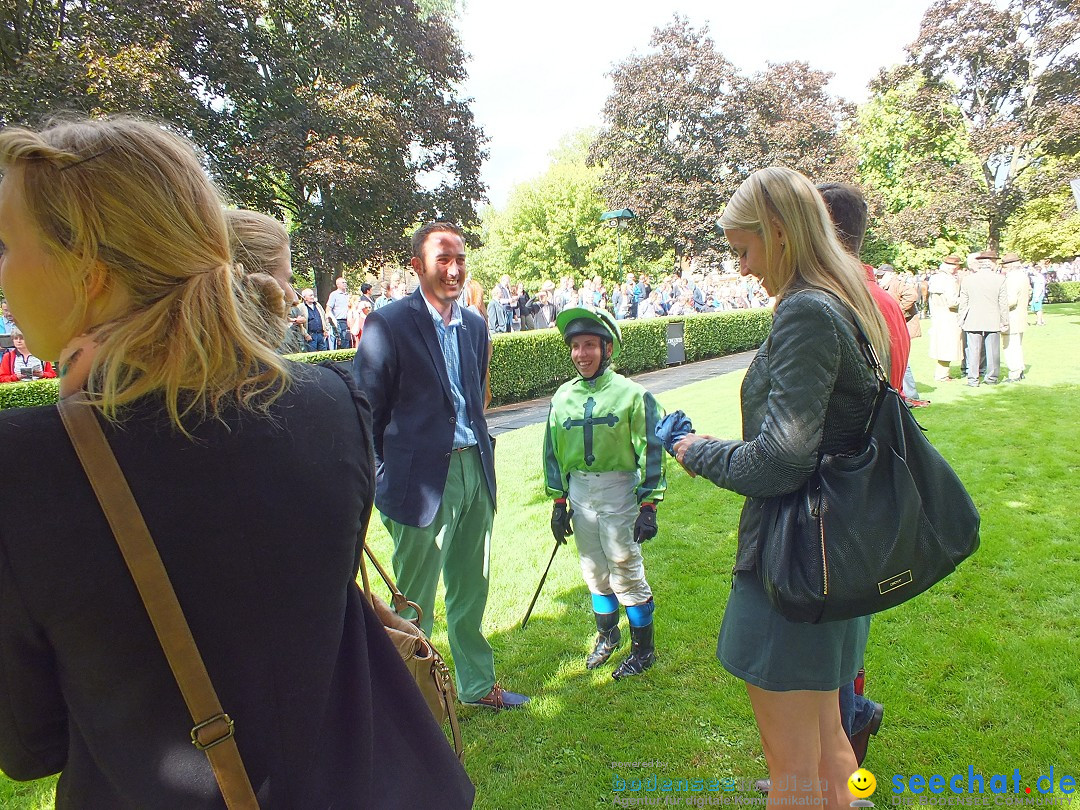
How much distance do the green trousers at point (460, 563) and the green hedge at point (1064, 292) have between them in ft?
141

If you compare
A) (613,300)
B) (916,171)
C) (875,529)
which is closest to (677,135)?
(916,171)

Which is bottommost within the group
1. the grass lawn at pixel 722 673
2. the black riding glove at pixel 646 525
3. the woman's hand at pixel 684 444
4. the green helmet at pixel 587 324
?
the grass lawn at pixel 722 673

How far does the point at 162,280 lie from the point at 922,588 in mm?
1763

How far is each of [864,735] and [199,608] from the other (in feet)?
8.56

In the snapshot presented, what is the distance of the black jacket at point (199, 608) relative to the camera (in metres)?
0.87

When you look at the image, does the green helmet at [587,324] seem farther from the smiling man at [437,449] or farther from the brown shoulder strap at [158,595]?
the brown shoulder strap at [158,595]

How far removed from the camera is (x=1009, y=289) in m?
10.1

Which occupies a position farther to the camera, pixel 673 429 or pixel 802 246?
pixel 673 429

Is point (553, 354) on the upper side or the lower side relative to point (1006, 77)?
lower

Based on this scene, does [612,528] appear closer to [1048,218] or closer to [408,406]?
[408,406]

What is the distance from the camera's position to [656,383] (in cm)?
1505

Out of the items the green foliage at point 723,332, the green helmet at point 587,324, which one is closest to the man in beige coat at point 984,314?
the green helmet at point 587,324

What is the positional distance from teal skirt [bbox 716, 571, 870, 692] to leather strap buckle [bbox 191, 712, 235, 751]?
1.33m

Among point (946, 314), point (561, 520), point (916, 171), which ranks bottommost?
point (561, 520)
